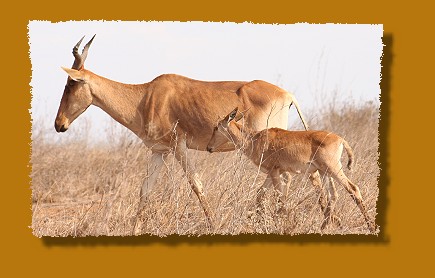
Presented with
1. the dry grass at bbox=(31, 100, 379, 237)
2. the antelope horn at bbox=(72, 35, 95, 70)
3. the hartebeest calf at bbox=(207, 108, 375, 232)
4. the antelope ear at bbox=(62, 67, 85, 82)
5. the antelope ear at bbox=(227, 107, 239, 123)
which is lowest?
the dry grass at bbox=(31, 100, 379, 237)

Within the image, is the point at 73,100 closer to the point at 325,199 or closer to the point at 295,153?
the point at 295,153

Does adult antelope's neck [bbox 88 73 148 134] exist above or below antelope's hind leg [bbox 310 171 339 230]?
above

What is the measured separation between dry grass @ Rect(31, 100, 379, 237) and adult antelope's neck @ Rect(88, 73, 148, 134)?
1.15 feet

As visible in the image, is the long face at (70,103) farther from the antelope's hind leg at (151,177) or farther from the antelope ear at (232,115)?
the antelope ear at (232,115)

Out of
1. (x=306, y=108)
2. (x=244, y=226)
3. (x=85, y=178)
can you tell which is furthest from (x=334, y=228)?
(x=85, y=178)

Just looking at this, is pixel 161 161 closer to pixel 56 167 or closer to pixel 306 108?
pixel 306 108

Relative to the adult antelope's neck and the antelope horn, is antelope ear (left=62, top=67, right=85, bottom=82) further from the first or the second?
the adult antelope's neck

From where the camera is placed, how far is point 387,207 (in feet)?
26.6

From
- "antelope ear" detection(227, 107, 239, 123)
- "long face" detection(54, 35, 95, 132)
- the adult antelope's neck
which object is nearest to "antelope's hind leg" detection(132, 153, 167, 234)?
the adult antelope's neck

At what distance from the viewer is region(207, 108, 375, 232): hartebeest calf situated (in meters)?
9.75

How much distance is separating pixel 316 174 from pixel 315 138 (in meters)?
0.71

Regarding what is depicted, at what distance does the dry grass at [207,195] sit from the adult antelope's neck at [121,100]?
350mm

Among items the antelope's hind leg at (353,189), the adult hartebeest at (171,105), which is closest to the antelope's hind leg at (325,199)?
the antelope's hind leg at (353,189)

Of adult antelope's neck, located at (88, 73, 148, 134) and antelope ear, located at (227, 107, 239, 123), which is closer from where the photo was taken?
antelope ear, located at (227, 107, 239, 123)
